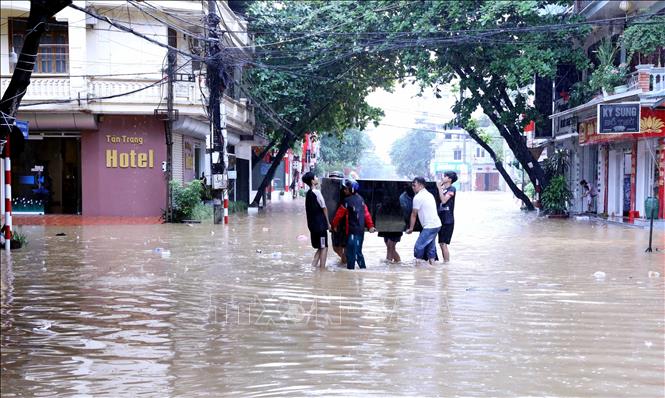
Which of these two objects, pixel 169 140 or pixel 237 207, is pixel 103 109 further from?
pixel 237 207

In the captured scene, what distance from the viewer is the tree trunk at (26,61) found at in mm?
10930

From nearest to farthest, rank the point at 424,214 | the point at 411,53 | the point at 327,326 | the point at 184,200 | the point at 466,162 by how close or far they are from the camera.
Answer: the point at 327,326 < the point at 424,214 < the point at 184,200 < the point at 411,53 < the point at 466,162

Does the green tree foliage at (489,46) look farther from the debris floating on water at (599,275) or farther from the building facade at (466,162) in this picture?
the building facade at (466,162)

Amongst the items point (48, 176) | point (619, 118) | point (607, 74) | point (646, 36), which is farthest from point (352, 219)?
point (48, 176)

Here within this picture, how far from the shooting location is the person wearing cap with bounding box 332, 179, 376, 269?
1138cm

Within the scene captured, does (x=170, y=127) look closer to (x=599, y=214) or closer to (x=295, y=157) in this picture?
(x=599, y=214)

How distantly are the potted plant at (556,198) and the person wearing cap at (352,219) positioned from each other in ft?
61.0

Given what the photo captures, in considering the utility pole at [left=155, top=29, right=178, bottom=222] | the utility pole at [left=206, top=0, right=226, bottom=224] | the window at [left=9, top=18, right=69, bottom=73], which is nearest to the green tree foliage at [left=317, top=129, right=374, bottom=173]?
the utility pole at [left=155, top=29, right=178, bottom=222]

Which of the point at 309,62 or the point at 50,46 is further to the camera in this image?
the point at 309,62

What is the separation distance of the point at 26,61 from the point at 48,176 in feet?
51.7

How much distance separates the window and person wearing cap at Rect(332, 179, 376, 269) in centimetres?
1659

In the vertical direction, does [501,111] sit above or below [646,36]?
below

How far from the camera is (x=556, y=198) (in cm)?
2847

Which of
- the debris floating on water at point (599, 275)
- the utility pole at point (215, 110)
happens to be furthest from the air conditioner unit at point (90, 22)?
the debris floating on water at point (599, 275)
